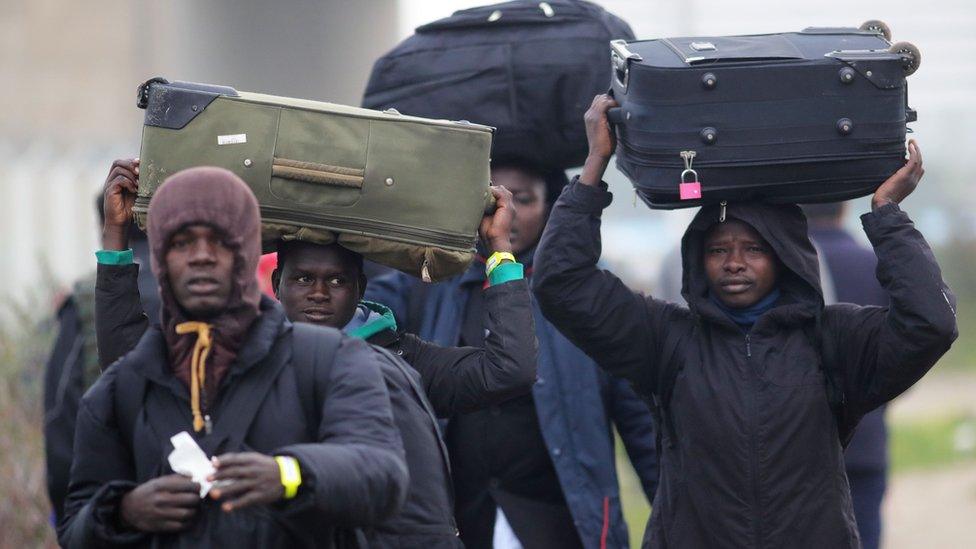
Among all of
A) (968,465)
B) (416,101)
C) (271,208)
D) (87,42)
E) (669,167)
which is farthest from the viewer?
(87,42)

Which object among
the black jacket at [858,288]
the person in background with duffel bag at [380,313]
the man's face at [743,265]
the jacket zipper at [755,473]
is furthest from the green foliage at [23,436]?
the jacket zipper at [755,473]

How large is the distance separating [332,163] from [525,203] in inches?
53.3

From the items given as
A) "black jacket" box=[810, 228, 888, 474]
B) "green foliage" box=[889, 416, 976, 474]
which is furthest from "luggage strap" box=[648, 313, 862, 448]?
"green foliage" box=[889, 416, 976, 474]

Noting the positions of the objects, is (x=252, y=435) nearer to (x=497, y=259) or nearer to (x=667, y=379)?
(x=497, y=259)

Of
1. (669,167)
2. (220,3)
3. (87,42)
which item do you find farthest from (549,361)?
(87,42)

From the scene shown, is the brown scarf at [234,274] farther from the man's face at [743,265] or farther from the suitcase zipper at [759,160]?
the man's face at [743,265]

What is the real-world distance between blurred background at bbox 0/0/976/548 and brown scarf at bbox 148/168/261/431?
2188mm

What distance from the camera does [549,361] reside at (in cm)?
535

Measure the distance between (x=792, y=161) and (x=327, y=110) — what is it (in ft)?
3.95

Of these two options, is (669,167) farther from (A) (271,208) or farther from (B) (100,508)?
(B) (100,508)

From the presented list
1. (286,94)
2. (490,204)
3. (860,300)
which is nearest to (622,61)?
(490,204)

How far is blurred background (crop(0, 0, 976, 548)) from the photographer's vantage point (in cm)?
861

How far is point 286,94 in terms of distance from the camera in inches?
366

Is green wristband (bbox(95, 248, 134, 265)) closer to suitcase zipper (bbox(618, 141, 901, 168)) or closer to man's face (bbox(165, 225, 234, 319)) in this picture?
man's face (bbox(165, 225, 234, 319))
